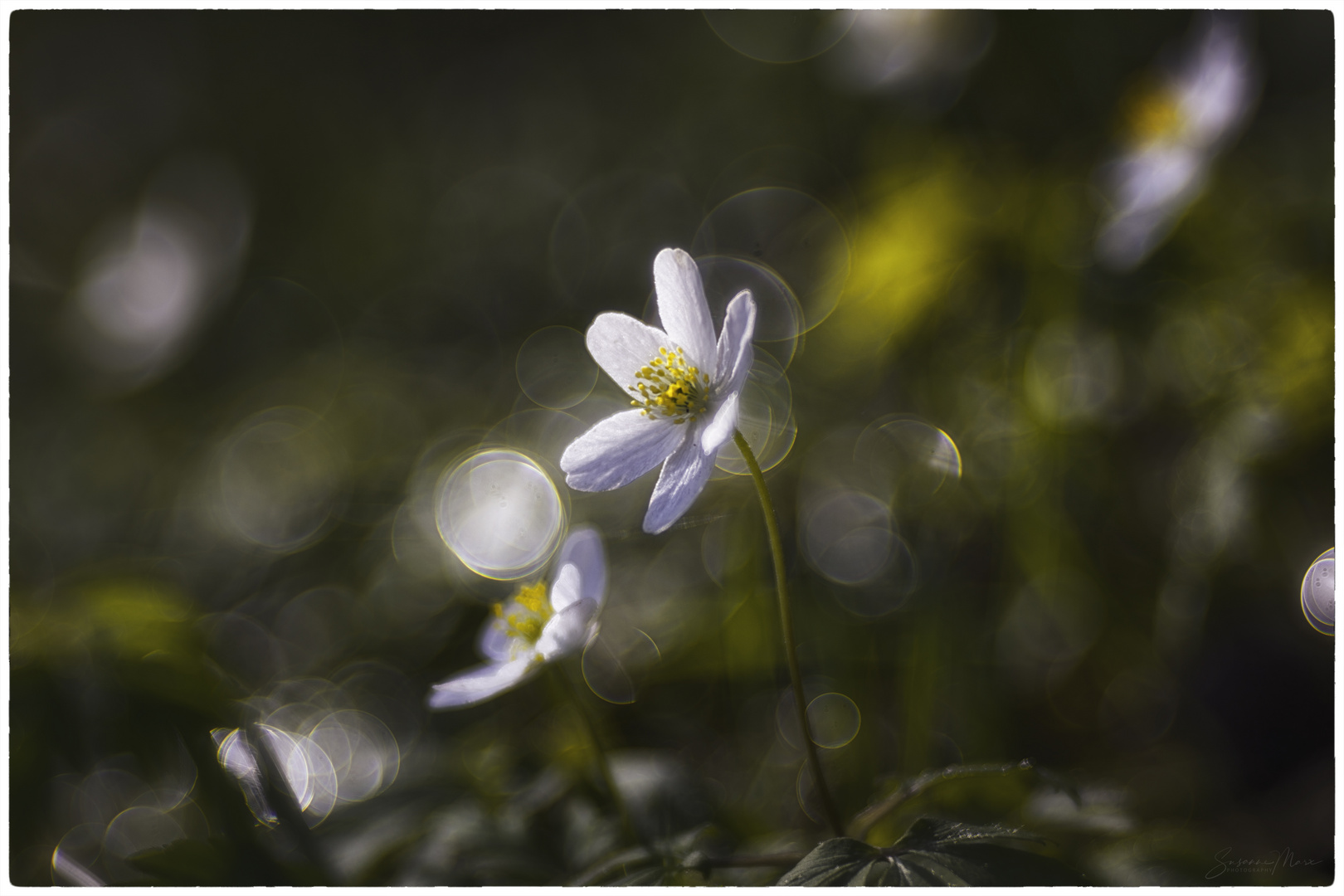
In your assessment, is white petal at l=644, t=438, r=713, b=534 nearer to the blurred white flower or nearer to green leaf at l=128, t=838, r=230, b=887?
green leaf at l=128, t=838, r=230, b=887

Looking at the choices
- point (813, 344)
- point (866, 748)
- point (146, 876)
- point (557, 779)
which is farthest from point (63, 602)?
point (813, 344)

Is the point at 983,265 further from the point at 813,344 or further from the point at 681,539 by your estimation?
the point at 681,539

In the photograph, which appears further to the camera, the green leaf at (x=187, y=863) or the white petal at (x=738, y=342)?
the green leaf at (x=187, y=863)

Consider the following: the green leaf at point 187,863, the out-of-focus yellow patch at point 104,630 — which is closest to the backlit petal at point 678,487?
the green leaf at point 187,863

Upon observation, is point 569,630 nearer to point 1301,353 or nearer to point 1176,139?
point 1301,353

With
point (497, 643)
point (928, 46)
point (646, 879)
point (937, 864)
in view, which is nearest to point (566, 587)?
point (497, 643)

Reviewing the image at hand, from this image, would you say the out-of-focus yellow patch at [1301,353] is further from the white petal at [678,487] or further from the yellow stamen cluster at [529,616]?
the yellow stamen cluster at [529,616]

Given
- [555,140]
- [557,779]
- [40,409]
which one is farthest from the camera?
[555,140]
